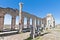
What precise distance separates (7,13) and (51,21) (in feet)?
70.0

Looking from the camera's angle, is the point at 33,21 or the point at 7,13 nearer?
the point at 7,13

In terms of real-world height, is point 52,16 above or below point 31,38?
above

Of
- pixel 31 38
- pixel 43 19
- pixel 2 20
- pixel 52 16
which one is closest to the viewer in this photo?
pixel 31 38

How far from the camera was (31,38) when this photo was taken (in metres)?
9.58

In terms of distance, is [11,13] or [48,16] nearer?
[11,13]

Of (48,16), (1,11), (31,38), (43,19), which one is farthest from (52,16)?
(31,38)

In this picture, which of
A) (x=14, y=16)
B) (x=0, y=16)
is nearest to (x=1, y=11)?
(x=0, y=16)

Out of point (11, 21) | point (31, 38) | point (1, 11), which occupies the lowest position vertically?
point (31, 38)

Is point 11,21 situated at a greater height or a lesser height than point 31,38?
greater

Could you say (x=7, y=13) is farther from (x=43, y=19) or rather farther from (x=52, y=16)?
(x=43, y=19)

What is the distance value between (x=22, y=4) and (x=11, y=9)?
767 centimetres

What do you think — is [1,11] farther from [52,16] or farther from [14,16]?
[52,16]

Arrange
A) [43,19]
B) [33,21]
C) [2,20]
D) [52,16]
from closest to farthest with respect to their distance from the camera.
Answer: [2,20] → [33,21] → [52,16] → [43,19]

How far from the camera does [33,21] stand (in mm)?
40812
